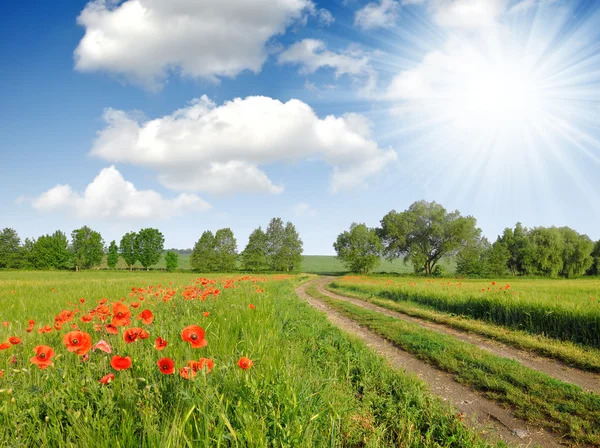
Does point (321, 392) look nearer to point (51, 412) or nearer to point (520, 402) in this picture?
point (51, 412)

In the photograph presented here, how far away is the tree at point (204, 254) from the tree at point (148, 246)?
12869 mm

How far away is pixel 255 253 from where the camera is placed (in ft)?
248

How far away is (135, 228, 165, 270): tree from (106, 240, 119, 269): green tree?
633cm

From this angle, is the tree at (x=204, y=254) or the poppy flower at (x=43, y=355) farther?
the tree at (x=204, y=254)

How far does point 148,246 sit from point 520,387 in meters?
89.1

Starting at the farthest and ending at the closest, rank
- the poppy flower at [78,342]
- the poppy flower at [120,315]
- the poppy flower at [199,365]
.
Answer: the poppy flower at [120,315], the poppy flower at [78,342], the poppy flower at [199,365]

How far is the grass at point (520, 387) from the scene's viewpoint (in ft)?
13.8

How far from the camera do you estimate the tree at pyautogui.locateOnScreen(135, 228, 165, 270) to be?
82.0 m

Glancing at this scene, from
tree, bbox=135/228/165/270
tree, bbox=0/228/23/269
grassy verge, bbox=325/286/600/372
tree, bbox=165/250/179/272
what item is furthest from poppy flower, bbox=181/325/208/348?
tree, bbox=0/228/23/269

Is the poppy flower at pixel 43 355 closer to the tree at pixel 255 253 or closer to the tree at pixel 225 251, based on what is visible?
the tree at pixel 255 253

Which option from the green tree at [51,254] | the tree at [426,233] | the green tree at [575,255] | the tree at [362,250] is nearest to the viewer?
the tree at [426,233]

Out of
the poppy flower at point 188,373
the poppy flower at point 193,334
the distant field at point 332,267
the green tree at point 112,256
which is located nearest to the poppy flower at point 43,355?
the poppy flower at point 193,334

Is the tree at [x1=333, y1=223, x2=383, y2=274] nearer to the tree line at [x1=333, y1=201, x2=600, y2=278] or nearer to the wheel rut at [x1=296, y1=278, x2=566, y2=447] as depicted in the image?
the tree line at [x1=333, y1=201, x2=600, y2=278]

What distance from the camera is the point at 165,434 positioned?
1.86 m
